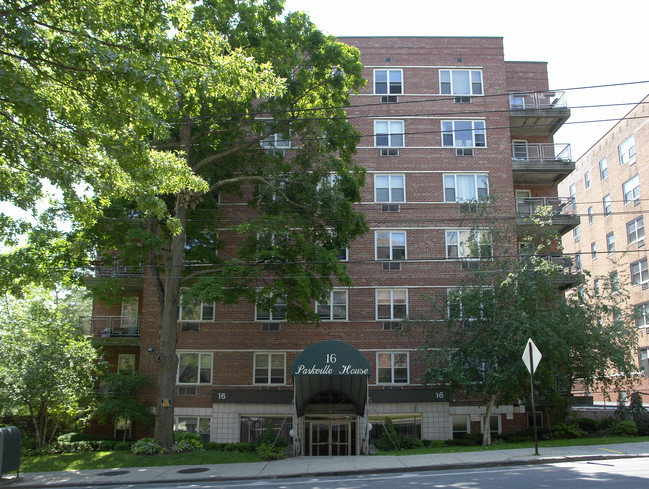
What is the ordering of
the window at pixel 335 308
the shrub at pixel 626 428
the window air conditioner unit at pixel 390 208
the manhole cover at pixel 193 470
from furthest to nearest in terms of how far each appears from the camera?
the window air conditioner unit at pixel 390 208 → the window at pixel 335 308 → the shrub at pixel 626 428 → the manhole cover at pixel 193 470

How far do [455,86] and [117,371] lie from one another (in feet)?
71.9

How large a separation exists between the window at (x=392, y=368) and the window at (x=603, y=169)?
2598cm

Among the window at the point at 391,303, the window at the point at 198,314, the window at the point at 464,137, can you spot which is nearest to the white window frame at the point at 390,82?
the window at the point at 464,137

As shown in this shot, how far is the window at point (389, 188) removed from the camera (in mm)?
28375

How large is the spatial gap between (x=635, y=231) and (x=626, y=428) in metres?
21.1

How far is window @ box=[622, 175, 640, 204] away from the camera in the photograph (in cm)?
3803

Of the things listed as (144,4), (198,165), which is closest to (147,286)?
(198,165)

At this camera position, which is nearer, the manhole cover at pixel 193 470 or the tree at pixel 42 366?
the manhole cover at pixel 193 470

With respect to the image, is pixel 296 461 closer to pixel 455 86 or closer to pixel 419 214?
pixel 419 214

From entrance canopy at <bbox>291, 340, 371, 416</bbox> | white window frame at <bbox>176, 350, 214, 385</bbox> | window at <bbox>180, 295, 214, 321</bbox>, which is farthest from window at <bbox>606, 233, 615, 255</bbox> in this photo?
white window frame at <bbox>176, 350, 214, 385</bbox>

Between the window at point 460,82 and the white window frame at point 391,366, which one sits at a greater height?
the window at point 460,82

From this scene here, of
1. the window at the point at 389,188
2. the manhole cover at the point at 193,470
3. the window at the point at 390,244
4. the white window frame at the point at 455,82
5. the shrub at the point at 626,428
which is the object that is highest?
the white window frame at the point at 455,82

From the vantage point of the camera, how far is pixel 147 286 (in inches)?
1070

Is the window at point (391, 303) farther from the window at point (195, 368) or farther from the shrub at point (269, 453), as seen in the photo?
the shrub at point (269, 453)
